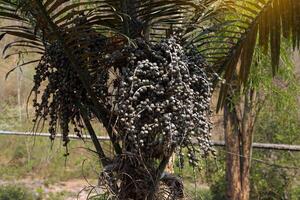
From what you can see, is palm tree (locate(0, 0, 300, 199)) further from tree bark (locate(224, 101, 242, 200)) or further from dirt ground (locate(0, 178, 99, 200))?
dirt ground (locate(0, 178, 99, 200))

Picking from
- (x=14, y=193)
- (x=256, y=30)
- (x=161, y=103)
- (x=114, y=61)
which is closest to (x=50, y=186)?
(x=14, y=193)

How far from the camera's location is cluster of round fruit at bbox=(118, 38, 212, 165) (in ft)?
6.01

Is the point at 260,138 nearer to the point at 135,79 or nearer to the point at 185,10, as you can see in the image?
the point at 185,10

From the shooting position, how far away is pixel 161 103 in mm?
1862

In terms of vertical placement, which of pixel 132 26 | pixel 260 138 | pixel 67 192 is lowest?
pixel 67 192

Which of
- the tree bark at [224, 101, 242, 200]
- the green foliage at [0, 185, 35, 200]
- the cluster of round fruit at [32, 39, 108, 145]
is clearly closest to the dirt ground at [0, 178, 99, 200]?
the green foliage at [0, 185, 35, 200]

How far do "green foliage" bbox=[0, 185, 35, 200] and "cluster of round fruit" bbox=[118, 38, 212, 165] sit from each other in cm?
526

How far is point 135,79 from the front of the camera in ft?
6.07

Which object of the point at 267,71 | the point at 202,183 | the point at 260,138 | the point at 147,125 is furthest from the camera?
the point at 202,183

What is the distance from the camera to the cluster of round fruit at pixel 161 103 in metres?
1.83

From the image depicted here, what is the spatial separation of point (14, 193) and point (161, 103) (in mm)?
5520

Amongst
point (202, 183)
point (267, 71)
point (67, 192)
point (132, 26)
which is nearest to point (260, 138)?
point (202, 183)

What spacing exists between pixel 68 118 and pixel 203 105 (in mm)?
554

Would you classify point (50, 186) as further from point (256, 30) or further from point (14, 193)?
point (256, 30)
